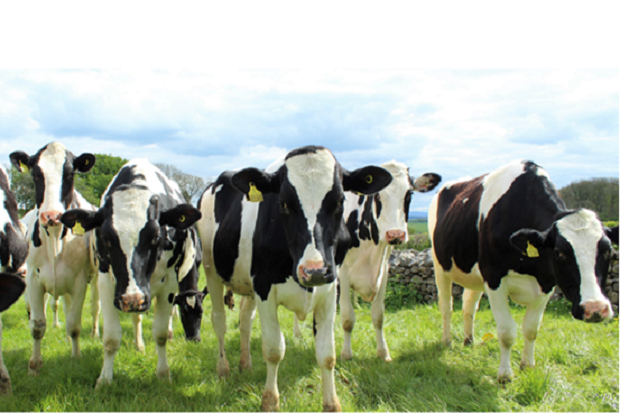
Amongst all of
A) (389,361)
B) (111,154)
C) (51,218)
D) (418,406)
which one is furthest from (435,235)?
(111,154)

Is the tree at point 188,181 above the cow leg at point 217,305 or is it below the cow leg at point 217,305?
above

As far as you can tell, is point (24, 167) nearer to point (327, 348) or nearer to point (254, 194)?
point (254, 194)

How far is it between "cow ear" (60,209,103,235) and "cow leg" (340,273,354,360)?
10.9ft

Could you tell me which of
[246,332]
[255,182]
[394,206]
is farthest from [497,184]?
[246,332]

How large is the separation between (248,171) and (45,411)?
3090mm

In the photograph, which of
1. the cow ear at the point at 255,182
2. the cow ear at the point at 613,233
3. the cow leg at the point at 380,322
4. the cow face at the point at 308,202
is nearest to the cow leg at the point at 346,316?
the cow leg at the point at 380,322

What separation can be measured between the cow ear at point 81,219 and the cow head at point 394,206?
3321 mm

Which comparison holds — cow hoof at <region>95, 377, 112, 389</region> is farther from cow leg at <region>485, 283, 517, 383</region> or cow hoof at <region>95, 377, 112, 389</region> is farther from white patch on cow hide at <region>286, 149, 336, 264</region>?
cow leg at <region>485, 283, 517, 383</region>

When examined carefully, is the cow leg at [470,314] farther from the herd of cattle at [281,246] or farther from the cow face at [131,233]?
the cow face at [131,233]

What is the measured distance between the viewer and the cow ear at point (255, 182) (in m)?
3.99

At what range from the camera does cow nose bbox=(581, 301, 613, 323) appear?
432 cm

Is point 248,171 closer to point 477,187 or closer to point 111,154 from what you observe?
point 477,187

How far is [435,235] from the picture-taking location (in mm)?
7133

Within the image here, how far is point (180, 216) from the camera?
4.68m
